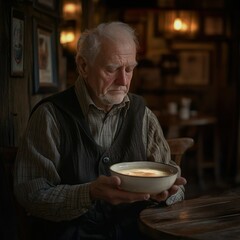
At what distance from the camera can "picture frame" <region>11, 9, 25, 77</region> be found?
2.20m

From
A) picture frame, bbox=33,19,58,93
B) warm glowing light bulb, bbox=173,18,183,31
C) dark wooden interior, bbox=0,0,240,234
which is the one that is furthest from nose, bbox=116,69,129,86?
warm glowing light bulb, bbox=173,18,183,31

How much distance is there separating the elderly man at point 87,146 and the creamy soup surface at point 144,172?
0.50 ft

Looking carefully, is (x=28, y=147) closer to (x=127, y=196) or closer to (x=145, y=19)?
(x=127, y=196)

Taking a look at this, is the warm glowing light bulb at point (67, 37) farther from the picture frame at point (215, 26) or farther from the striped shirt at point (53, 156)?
the striped shirt at point (53, 156)

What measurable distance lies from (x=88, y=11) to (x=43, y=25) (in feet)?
3.76

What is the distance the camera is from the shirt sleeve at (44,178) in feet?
5.24

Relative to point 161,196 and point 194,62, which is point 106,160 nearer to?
point 161,196

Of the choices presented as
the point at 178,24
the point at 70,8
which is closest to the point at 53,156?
the point at 70,8

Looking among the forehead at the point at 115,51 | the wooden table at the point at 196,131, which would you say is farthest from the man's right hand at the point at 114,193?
the wooden table at the point at 196,131

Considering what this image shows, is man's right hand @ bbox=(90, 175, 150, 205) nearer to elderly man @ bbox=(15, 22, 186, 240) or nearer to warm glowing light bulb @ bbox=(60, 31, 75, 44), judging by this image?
elderly man @ bbox=(15, 22, 186, 240)

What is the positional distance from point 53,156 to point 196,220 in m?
0.59

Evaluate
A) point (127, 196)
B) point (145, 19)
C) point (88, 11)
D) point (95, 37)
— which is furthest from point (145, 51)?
point (127, 196)

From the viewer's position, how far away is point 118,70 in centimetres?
181

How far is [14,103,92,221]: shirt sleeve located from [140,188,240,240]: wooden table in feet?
0.83
